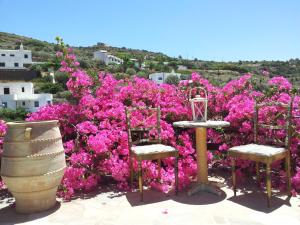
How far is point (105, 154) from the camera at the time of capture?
163 inches

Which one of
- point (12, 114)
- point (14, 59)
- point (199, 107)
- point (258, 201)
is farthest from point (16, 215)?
point (14, 59)

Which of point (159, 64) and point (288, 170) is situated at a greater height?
point (159, 64)

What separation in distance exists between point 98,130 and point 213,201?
5.94 ft

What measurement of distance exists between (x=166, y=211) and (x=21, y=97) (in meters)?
47.6

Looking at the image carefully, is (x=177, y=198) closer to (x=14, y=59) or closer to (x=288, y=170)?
(x=288, y=170)

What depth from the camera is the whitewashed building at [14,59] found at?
64250mm

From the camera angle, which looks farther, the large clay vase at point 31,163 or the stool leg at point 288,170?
the stool leg at point 288,170

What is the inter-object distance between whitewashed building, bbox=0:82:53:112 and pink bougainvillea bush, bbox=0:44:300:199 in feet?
133

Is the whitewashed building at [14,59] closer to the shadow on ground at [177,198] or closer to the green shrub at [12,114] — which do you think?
the green shrub at [12,114]

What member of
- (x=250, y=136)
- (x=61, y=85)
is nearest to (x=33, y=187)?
(x=250, y=136)

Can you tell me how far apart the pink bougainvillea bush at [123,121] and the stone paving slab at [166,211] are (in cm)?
32

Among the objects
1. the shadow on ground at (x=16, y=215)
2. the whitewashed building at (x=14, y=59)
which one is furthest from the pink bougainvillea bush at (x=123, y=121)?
the whitewashed building at (x=14, y=59)

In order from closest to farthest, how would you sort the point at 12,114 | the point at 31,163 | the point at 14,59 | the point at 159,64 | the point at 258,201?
the point at 31,163, the point at 258,201, the point at 12,114, the point at 14,59, the point at 159,64

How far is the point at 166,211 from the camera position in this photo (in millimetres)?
3320
